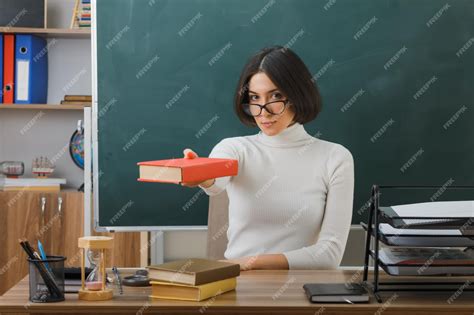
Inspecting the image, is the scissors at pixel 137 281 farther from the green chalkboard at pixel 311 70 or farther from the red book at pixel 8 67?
the red book at pixel 8 67

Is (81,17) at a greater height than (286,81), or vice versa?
(81,17)

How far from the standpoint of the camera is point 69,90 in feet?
12.9

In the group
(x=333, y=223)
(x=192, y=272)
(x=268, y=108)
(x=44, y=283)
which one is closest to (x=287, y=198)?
(x=333, y=223)

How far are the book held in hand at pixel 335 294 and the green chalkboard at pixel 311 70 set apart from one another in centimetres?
165

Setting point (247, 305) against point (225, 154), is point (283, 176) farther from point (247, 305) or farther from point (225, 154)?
point (247, 305)

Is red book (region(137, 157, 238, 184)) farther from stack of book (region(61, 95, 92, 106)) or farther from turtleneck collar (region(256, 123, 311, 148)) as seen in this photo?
stack of book (region(61, 95, 92, 106))

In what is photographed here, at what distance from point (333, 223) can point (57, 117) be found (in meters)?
2.16

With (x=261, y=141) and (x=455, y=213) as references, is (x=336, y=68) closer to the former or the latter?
(x=261, y=141)

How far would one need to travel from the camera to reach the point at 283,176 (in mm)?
2381

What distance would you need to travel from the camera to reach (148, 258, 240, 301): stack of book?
1541 mm

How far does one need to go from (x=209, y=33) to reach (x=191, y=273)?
184 cm

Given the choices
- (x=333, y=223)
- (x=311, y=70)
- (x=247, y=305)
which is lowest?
(x=247, y=305)

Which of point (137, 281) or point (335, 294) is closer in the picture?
point (335, 294)

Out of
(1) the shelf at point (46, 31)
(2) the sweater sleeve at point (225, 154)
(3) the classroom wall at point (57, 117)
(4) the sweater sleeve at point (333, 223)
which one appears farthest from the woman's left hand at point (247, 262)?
(1) the shelf at point (46, 31)
